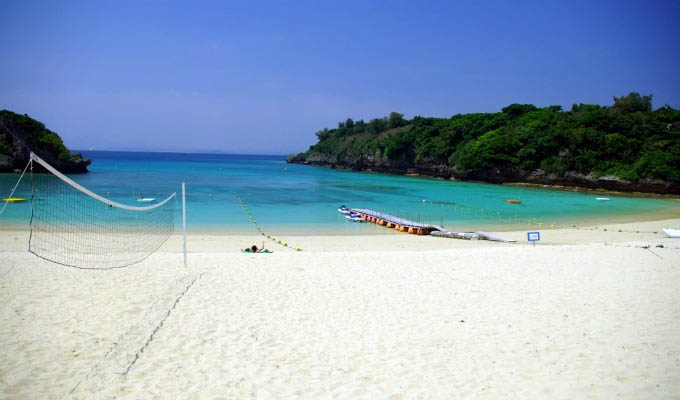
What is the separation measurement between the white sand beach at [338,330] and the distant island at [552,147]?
50790mm

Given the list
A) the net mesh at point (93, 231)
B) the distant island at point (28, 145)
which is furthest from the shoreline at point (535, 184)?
the distant island at point (28, 145)

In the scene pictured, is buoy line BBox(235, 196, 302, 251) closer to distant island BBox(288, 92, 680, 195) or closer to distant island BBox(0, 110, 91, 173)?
distant island BBox(0, 110, 91, 173)

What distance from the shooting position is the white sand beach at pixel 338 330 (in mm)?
4723

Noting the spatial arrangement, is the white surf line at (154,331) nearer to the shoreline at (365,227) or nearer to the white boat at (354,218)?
the shoreline at (365,227)

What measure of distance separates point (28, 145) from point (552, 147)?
237ft

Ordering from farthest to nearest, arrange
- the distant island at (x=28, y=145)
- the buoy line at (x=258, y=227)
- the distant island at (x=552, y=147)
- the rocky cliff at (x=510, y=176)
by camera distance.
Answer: the distant island at (x=28, y=145) < the distant island at (x=552, y=147) < the rocky cliff at (x=510, y=176) < the buoy line at (x=258, y=227)

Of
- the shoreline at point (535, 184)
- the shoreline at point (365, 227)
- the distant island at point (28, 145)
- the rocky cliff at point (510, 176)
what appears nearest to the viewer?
the shoreline at point (365, 227)

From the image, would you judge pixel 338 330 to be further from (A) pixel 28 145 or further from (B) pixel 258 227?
(A) pixel 28 145

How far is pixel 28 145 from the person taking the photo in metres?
53.2

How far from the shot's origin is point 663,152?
167ft

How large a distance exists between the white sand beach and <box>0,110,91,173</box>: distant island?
185ft

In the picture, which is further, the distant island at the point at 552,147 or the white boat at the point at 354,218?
the distant island at the point at 552,147

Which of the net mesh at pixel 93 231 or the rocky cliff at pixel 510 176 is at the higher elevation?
the rocky cliff at pixel 510 176

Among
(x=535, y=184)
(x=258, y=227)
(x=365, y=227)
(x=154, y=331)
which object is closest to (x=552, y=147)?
(x=535, y=184)
